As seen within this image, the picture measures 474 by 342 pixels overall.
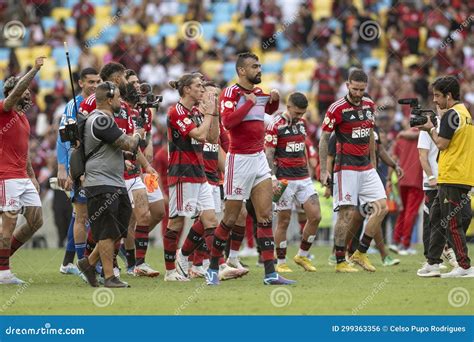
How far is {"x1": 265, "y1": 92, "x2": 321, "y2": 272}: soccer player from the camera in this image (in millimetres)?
16891

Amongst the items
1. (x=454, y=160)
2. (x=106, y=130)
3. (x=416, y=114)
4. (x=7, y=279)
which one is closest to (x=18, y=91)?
(x=106, y=130)

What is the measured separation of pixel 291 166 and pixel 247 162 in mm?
3735

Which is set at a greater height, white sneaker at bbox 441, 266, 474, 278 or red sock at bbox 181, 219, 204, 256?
red sock at bbox 181, 219, 204, 256

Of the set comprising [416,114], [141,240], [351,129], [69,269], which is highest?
[416,114]

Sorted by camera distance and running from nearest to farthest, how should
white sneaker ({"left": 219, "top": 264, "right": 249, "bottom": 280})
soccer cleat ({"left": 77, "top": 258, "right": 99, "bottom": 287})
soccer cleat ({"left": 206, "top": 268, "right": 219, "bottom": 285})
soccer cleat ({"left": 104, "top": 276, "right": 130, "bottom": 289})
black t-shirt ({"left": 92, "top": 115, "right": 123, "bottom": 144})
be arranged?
1. black t-shirt ({"left": 92, "top": 115, "right": 123, "bottom": 144})
2. soccer cleat ({"left": 104, "top": 276, "right": 130, "bottom": 289})
3. soccer cleat ({"left": 77, "top": 258, "right": 99, "bottom": 287})
4. soccer cleat ({"left": 206, "top": 268, "right": 219, "bottom": 285})
5. white sneaker ({"left": 219, "top": 264, "right": 249, "bottom": 280})

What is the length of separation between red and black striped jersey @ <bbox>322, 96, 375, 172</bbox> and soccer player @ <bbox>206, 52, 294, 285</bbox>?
2.22m

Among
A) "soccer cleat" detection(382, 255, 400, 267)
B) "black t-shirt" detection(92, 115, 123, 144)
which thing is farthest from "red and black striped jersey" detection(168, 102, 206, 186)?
"soccer cleat" detection(382, 255, 400, 267)

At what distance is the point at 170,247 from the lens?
47.4ft

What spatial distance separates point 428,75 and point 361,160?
537 inches

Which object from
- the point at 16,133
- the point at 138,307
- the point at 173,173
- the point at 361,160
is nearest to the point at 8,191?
the point at 16,133

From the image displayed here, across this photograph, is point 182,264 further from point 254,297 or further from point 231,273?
point 254,297

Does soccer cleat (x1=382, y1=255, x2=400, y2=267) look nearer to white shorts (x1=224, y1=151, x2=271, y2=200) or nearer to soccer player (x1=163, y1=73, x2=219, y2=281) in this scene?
soccer player (x1=163, y1=73, x2=219, y2=281)

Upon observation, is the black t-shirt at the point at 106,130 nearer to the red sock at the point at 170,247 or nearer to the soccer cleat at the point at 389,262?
the red sock at the point at 170,247

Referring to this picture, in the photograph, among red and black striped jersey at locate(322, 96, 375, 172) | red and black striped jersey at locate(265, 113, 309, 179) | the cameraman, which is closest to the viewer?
the cameraman
